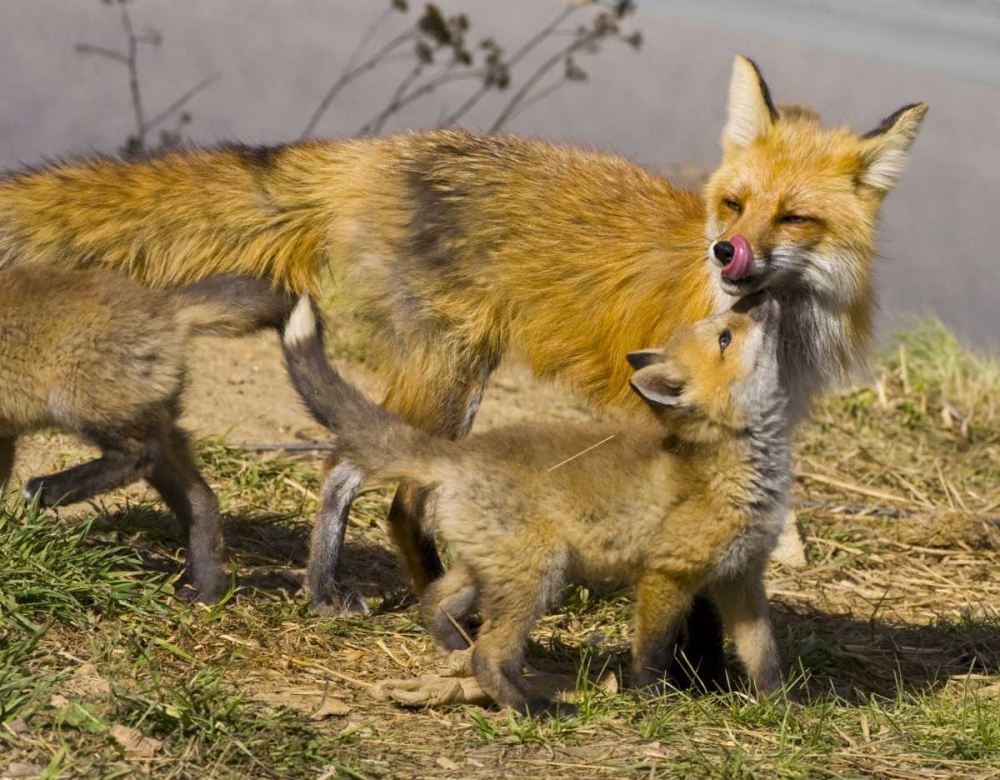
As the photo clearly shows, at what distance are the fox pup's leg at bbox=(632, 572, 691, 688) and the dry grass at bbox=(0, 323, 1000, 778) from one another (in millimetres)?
120

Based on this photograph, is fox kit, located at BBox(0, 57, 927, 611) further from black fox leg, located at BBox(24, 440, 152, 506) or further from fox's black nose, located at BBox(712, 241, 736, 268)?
black fox leg, located at BBox(24, 440, 152, 506)

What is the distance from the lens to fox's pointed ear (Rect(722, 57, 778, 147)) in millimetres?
6078

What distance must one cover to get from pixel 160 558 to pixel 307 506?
121 centimetres

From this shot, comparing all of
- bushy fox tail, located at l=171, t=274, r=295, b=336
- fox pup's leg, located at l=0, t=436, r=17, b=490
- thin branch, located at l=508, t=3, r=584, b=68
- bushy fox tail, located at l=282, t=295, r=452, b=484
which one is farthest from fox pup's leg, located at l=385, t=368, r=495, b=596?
thin branch, located at l=508, t=3, r=584, b=68

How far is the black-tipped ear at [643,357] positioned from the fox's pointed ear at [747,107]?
1361 millimetres

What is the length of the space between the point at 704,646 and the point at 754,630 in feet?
1.24

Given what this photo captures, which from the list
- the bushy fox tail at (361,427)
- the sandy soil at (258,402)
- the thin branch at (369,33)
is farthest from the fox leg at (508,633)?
the thin branch at (369,33)

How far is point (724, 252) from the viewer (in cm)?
548

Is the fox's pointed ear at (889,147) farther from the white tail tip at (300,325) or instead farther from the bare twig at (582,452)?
the white tail tip at (300,325)

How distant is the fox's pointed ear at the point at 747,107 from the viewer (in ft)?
19.9

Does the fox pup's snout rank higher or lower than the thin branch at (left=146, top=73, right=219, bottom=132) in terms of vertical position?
higher

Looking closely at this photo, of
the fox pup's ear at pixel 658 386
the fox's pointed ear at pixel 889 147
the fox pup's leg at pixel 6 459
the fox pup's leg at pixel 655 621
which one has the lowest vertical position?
the fox pup's leg at pixel 6 459

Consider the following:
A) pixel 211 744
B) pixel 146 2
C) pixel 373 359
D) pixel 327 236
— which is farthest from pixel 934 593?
pixel 146 2

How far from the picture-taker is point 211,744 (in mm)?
4414
